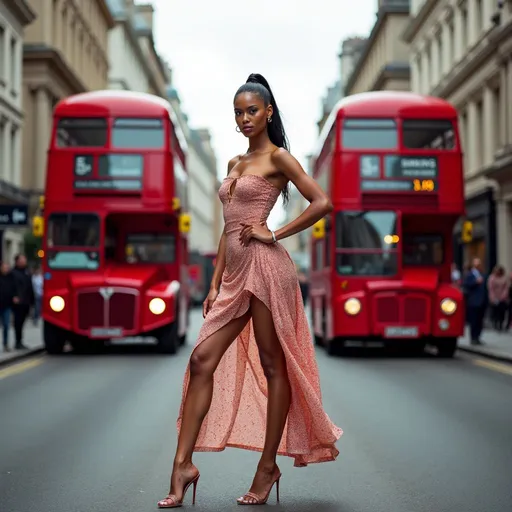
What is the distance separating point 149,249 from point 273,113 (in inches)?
597

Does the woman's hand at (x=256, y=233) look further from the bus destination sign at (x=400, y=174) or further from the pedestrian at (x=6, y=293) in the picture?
the pedestrian at (x=6, y=293)

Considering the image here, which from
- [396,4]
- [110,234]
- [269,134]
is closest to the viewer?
[269,134]

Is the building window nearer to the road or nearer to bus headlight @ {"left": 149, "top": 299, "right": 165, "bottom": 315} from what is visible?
bus headlight @ {"left": 149, "top": 299, "right": 165, "bottom": 315}

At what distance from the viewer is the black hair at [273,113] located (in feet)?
19.1

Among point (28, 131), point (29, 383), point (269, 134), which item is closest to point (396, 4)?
point (28, 131)

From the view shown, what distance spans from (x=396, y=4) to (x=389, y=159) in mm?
46601

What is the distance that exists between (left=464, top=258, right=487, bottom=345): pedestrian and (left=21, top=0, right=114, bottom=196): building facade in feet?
102

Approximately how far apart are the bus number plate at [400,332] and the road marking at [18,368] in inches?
224

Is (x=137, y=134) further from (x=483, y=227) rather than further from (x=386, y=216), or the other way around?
(x=483, y=227)

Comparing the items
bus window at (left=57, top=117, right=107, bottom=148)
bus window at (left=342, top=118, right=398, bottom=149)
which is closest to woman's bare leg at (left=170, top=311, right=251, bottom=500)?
bus window at (left=342, top=118, right=398, bottom=149)

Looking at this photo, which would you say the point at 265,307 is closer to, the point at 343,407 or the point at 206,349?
the point at 206,349

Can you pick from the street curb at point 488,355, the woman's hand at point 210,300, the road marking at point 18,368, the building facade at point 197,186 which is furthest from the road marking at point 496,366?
the building facade at point 197,186

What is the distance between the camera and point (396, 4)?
6394cm

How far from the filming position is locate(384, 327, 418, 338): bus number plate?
62.6ft
